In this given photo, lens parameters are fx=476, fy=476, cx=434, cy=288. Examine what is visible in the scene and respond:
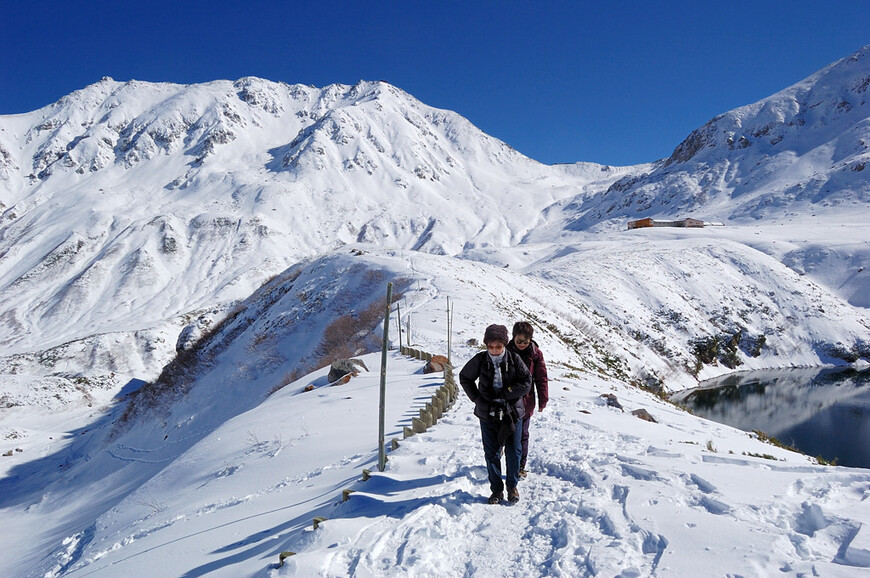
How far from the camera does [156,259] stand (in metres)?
122

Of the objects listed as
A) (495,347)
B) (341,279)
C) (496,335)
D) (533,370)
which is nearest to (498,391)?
(495,347)

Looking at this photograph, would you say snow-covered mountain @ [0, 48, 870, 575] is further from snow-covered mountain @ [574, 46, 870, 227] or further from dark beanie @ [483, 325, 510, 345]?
dark beanie @ [483, 325, 510, 345]

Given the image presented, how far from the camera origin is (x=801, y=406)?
3297 cm

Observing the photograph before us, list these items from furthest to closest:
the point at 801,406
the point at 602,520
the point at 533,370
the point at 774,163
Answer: the point at 774,163 → the point at 801,406 → the point at 533,370 → the point at 602,520

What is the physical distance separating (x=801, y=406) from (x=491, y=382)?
3733cm

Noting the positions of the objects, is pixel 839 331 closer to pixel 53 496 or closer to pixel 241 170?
pixel 53 496

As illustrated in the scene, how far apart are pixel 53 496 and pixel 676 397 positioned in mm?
41633

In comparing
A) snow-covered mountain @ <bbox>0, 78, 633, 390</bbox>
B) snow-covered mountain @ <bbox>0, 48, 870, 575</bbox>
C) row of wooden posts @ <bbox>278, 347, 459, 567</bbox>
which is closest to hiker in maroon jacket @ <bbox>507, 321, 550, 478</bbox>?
snow-covered mountain @ <bbox>0, 48, 870, 575</bbox>

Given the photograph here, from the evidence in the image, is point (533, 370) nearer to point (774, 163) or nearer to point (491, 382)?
point (491, 382)

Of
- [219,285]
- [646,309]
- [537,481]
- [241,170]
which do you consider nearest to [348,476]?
[537,481]

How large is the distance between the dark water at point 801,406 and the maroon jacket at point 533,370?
21.3 meters

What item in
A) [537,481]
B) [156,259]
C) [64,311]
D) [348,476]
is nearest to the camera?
[537,481]

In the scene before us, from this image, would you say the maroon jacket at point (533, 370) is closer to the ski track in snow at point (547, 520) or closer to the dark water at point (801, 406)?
the ski track in snow at point (547, 520)

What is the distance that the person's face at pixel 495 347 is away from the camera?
5742 mm
